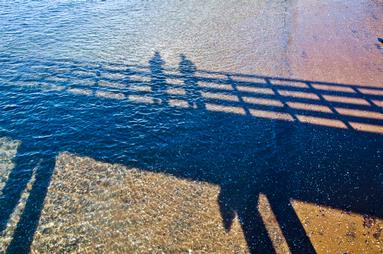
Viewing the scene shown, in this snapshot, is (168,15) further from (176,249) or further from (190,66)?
(176,249)

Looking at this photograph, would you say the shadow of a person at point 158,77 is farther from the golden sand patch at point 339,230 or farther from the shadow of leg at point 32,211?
the golden sand patch at point 339,230

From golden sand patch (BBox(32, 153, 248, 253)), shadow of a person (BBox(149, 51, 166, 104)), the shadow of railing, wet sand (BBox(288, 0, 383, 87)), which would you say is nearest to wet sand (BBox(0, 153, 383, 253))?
golden sand patch (BBox(32, 153, 248, 253))

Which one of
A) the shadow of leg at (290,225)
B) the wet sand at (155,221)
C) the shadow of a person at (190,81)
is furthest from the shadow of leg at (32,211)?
the shadow of leg at (290,225)

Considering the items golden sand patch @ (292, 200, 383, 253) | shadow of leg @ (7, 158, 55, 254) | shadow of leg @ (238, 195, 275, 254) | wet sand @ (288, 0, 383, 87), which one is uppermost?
wet sand @ (288, 0, 383, 87)

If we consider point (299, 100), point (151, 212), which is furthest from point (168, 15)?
point (151, 212)

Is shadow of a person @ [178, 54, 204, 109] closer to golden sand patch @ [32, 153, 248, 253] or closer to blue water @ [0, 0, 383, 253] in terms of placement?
blue water @ [0, 0, 383, 253]

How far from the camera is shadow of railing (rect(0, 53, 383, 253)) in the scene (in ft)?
25.2

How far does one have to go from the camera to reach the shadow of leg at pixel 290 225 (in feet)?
21.5

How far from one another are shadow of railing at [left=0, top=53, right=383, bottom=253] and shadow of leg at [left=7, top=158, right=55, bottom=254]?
0.02 m

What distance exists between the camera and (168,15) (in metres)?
19.5

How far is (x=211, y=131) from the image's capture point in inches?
391

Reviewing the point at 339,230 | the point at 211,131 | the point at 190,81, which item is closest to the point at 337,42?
the point at 190,81

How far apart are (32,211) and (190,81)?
24.4 feet

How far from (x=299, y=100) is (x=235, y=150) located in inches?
151
